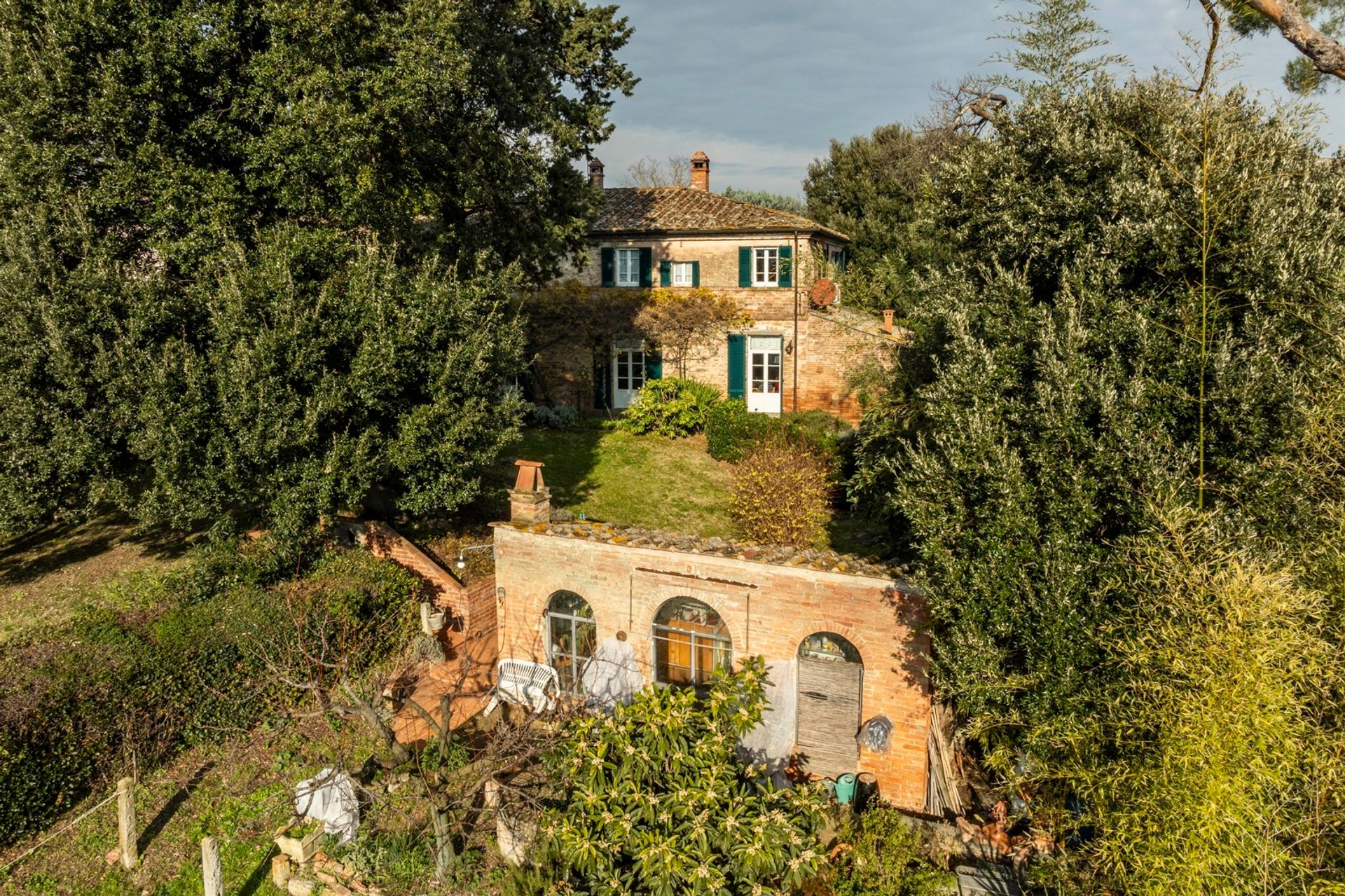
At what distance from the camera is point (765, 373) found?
23.1 m

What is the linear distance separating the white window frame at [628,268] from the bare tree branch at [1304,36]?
16.9 m

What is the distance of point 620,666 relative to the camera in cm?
1096

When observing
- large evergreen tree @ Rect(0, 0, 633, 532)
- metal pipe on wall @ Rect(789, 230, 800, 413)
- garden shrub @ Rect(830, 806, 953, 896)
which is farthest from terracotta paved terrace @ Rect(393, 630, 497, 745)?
metal pipe on wall @ Rect(789, 230, 800, 413)

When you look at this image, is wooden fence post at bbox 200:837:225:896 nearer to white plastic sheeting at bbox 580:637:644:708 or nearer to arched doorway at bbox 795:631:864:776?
white plastic sheeting at bbox 580:637:644:708

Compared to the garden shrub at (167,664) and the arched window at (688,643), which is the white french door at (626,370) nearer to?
the garden shrub at (167,664)

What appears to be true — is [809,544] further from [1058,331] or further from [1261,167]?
[1261,167]

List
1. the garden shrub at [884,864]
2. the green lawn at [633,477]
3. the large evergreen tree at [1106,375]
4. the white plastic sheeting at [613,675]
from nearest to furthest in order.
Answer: the large evergreen tree at [1106,375]
the garden shrub at [884,864]
the white plastic sheeting at [613,675]
the green lawn at [633,477]

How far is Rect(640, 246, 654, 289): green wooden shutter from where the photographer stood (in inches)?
941

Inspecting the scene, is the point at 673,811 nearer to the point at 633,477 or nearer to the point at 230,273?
the point at 230,273

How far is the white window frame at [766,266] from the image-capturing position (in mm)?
23016

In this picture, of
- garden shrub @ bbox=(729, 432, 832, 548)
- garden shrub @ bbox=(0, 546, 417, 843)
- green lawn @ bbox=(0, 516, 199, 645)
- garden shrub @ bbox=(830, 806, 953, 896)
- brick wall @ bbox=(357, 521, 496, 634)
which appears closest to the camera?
garden shrub @ bbox=(830, 806, 953, 896)

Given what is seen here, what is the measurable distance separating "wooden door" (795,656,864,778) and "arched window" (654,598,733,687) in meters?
1.13

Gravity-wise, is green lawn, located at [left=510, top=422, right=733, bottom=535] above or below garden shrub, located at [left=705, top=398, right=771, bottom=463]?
below

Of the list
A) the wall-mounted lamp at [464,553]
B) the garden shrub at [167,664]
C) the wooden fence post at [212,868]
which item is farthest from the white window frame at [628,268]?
the wooden fence post at [212,868]
